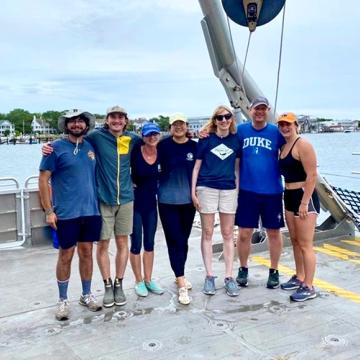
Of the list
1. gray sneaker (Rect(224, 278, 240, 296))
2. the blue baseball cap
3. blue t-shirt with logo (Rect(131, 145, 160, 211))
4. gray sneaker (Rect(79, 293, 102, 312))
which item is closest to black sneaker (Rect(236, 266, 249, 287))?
gray sneaker (Rect(224, 278, 240, 296))

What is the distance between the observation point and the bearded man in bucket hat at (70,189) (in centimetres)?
318

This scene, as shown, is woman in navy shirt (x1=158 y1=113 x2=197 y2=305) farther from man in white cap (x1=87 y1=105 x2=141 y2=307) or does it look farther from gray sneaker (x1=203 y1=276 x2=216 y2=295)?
man in white cap (x1=87 y1=105 x2=141 y2=307)

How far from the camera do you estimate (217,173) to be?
3779 millimetres

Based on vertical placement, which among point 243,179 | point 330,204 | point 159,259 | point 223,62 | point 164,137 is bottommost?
point 159,259

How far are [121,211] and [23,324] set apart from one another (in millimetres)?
1086

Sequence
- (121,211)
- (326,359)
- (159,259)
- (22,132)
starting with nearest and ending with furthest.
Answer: (326,359) → (121,211) → (159,259) → (22,132)

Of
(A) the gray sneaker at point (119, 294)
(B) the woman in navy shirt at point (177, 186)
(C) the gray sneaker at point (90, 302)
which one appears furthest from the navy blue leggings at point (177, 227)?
(C) the gray sneaker at point (90, 302)

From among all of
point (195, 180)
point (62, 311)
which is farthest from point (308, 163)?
point (62, 311)

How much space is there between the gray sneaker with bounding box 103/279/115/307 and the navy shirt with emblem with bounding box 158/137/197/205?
80 centimetres

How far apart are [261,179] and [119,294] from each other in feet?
4.99

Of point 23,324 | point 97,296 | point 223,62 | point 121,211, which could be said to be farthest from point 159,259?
point 223,62

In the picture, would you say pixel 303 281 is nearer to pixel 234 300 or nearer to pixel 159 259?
pixel 234 300

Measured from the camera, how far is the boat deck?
2.81m

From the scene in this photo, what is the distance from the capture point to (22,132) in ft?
244
